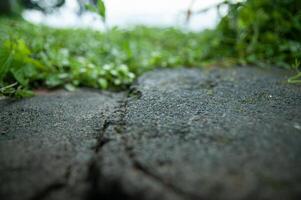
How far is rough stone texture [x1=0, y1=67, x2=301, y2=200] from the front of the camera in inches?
27.0

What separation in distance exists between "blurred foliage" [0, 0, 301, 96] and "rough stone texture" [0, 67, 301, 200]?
1.02 ft

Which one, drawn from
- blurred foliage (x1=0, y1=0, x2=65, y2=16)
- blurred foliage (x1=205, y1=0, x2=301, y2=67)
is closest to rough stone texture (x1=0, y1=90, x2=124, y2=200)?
blurred foliage (x1=205, y1=0, x2=301, y2=67)

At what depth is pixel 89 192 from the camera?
73 centimetres

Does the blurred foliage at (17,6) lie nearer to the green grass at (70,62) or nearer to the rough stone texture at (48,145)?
the green grass at (70,62)

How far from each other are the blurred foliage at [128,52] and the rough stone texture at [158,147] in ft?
1.02

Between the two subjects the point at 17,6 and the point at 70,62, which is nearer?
the point at 70,62

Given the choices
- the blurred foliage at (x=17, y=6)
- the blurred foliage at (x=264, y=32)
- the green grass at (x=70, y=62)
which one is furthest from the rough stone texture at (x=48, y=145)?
the blurred foliage at (x=17, y=6)

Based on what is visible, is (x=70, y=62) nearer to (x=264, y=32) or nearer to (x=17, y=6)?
(x=264, y=32)

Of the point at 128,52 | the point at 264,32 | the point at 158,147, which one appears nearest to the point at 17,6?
the point at 128,52

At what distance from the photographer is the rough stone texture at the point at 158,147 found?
2.25ft

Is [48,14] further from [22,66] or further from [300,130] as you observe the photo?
[300,130]

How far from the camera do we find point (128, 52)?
2.07 m

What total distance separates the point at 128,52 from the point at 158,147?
4.49ft

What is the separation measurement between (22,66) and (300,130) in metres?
1.50
